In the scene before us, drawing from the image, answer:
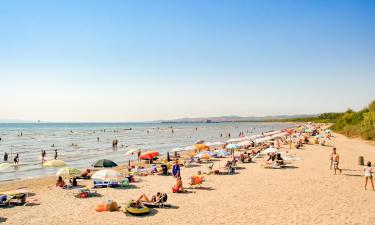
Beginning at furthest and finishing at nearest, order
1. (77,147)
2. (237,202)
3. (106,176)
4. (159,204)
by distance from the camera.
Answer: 1. (77,147)
2. (106,176)
3. (237,202)
4. (159,204)

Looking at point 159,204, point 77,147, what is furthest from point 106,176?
point 77,147

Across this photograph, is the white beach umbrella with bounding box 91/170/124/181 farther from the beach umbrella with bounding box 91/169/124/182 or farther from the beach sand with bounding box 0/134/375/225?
the beach sand with bounding box 0/134/375/225

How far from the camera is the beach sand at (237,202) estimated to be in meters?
12.1

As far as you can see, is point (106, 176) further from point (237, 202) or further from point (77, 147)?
point (77, 147)

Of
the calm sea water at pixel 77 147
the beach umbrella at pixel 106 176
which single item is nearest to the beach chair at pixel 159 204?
the beach umbrella at pixel 106 176

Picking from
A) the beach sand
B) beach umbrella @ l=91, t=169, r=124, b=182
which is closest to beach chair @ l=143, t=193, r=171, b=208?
the beach sand

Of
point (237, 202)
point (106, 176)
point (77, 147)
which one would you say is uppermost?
point (106, 176)

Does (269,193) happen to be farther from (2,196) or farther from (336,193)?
(2,196)

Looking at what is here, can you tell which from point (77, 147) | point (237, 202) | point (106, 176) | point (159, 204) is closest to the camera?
point (159, 204)

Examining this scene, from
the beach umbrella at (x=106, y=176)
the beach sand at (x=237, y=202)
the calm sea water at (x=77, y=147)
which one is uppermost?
the beach umbrella at (x=106, y=176)

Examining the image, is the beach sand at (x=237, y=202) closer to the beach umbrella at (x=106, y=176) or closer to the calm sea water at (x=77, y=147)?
the beach umbrella at (x=106, y=176)

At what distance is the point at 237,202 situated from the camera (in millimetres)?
14438

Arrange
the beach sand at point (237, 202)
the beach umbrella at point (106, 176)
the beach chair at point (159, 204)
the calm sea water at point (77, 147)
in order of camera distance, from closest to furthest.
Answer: the beach sand at point (237, 202), the beach chair at point (159, 204), the beach umbrella at point (106, 176), the calm sea water at point (77, 147)

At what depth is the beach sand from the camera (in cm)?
1210
